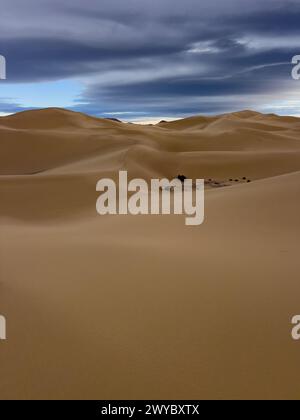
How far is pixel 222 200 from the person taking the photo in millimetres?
5734

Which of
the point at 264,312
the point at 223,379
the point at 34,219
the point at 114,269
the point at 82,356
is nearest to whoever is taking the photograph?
the point at 223,379

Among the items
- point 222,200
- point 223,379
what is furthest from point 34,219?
point 223,379

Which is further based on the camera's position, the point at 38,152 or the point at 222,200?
the point at 38,152

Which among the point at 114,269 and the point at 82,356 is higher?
the point at 114,269

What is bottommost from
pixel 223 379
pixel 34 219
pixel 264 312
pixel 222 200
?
pixel 223 379

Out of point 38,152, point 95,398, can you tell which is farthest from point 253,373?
point 38,152

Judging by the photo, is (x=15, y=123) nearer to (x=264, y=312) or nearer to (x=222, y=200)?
(x=222, y=200)

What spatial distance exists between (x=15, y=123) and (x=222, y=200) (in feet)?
76.1

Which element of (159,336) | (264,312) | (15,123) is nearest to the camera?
(159,336)

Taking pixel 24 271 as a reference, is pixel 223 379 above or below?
below

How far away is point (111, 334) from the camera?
2.34 meters
